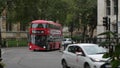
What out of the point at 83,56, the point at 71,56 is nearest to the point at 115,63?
the point at 83,56

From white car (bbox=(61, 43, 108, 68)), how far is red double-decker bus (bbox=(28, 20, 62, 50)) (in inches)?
1095

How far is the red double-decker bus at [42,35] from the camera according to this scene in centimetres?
→ 4794

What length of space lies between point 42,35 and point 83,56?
30690 millimetres

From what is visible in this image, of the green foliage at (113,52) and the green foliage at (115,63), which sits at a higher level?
the green foliage at (113,52)

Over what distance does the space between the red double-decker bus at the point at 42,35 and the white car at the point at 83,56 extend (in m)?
27.8

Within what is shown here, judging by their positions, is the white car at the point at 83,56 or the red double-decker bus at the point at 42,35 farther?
the red double-decker bus at the point at 42,35

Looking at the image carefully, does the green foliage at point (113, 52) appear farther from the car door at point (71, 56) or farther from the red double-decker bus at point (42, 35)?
the red double-decker bus at point (42, 35)

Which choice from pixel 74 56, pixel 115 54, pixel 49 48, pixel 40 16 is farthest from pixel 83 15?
pixel 115 54

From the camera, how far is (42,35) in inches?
1901

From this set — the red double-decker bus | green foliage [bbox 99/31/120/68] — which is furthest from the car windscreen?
the red double-decker bus

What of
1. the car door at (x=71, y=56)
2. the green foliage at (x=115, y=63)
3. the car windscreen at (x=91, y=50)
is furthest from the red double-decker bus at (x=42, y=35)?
the green foliage at (x=115, y=63)

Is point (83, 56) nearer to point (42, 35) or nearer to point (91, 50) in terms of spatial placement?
point (91, 50)

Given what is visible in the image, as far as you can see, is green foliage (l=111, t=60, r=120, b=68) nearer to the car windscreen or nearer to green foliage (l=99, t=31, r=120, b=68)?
green foliage (l=99, t=31, r=120, b=68)

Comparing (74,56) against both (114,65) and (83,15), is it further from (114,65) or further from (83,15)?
(83,15)
